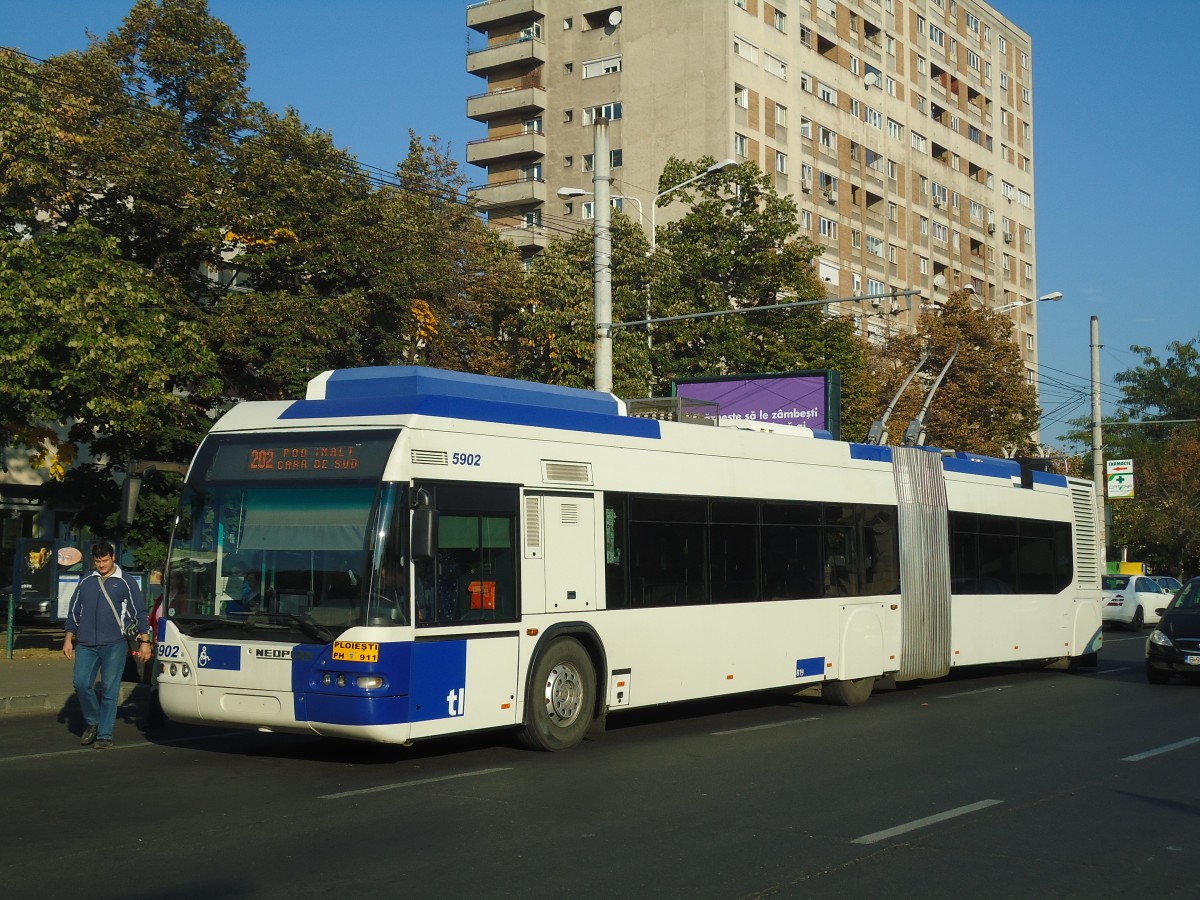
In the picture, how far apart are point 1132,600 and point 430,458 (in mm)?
32863

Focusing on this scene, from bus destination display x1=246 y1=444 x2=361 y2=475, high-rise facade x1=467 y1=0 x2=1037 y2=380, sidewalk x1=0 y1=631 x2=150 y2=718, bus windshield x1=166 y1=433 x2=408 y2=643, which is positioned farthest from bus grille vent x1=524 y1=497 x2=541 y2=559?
high-rise facade x1=467 y1=0 x2=1037 y2=380

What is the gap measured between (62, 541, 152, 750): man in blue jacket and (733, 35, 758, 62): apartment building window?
191ft

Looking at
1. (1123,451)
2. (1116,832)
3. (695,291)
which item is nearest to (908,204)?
(1123,451)

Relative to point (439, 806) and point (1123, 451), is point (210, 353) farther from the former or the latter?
point (1123, 451)

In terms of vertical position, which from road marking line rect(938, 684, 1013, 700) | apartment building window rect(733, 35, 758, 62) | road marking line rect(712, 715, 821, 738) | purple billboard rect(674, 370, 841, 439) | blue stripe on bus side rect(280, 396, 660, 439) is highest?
apartment building window rect(733, 35, 758, 62)

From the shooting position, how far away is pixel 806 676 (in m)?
15.7

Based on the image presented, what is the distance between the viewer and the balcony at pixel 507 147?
234 ft

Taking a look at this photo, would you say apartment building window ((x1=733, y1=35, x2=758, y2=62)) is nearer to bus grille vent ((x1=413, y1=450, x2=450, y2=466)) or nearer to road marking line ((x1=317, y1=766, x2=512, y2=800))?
bus grille vent ((x1=413, y1=450, x2=450, y2=466))

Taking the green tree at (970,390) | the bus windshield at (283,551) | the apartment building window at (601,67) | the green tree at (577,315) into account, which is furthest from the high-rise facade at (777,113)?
the bus windshield at (283,551)

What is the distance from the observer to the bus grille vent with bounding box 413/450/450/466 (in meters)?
10.9

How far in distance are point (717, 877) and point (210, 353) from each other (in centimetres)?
1780

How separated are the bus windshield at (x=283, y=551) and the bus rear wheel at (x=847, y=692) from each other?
757cm

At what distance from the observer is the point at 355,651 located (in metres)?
10.5

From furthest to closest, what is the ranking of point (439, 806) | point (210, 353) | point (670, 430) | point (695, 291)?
point (695, 291) → point (210, 353) → point (670, 430) → point (439, 806)
